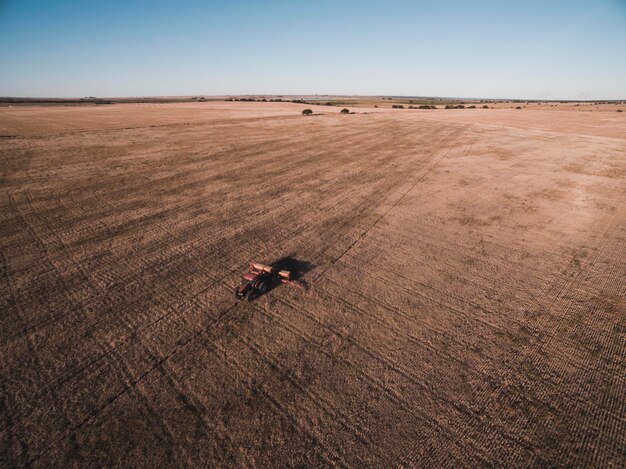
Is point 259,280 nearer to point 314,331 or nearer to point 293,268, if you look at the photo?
point 293,268

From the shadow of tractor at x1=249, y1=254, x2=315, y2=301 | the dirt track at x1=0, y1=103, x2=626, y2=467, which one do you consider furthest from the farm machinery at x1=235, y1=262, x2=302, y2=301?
the dirt track at x1=0, y1=103, x2=626, y2=467

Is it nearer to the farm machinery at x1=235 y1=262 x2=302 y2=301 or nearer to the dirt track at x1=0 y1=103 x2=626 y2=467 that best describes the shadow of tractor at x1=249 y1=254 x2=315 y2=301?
the farm machinery at x1=235 y1=262 x2=302 y2=301

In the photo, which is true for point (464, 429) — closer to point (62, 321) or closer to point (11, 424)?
point (11, 424)

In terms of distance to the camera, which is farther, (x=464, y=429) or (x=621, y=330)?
(x=621, y=330)

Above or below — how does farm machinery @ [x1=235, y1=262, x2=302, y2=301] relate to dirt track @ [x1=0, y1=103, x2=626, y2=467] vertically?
above

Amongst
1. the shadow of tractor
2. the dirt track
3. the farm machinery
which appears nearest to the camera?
the dirt track

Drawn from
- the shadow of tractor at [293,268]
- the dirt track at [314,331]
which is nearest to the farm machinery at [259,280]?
the shadow of tractor at [293,268]

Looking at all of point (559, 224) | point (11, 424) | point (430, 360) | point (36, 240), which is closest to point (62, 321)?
point (11, 424)
